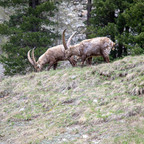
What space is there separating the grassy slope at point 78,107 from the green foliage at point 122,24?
2.57m

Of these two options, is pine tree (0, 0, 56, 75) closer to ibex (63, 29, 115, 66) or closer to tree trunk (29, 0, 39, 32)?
tree trunk (29, 0, 39, 32)

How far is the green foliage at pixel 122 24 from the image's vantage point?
10.5 metres

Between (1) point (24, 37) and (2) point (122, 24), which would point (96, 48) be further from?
(1) point (24, 37)

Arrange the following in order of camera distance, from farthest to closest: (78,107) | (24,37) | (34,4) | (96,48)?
(34,4), (24,37), (96,48), (78,107)

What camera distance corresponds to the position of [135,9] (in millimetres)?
10508

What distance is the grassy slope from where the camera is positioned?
15.5 feet

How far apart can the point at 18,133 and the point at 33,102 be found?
2.20 m

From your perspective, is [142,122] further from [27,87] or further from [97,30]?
[97,30]

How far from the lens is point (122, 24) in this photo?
1245 centimetres

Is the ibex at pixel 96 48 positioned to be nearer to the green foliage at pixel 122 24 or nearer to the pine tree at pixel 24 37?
the green foliage at pixel 122 24

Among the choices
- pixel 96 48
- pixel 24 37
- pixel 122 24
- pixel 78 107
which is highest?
pixel 122 24

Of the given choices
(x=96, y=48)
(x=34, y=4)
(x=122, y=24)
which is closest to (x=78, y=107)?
(x=96, y=48)

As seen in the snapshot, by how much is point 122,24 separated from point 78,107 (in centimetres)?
777

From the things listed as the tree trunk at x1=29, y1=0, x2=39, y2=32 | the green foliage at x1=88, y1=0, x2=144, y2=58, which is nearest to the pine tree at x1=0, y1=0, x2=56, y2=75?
the tree trunk at x1=29, y1=0, x2=39, y2=32
